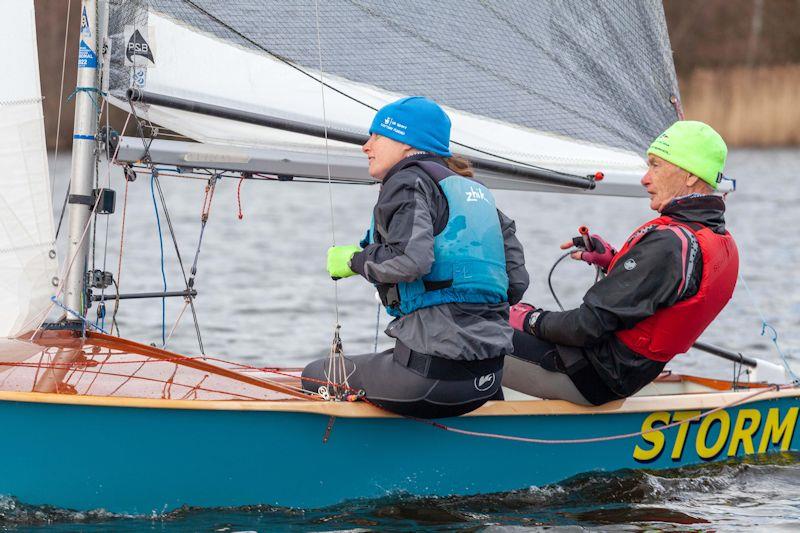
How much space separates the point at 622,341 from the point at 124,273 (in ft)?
22.9

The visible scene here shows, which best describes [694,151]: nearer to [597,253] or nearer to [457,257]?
[597,253]

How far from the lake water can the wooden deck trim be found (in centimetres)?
28

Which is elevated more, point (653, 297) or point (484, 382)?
point (653, 297)

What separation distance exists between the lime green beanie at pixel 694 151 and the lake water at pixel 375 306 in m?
1.11

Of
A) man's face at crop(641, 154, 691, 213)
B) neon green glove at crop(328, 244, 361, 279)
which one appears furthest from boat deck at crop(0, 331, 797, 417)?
man's face at crop(641, 154, 691, 213)

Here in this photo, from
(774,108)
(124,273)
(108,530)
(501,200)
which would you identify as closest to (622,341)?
(108,530)

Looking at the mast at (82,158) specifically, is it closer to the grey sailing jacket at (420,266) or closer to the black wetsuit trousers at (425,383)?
the black wetsuit trousers at (425,383)

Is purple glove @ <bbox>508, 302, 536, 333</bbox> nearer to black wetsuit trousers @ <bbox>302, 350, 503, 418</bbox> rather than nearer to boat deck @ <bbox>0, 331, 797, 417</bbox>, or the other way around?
boat deck @ <bbox>0, 331, 797, 417</bbox>

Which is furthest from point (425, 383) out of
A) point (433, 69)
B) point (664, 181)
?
point (433, 69)

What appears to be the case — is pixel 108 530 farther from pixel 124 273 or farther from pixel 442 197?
pixel 124 273

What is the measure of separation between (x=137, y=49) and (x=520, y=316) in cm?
160

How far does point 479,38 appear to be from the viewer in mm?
4902

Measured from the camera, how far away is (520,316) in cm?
436

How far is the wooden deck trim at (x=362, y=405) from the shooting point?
3607 millimetres
